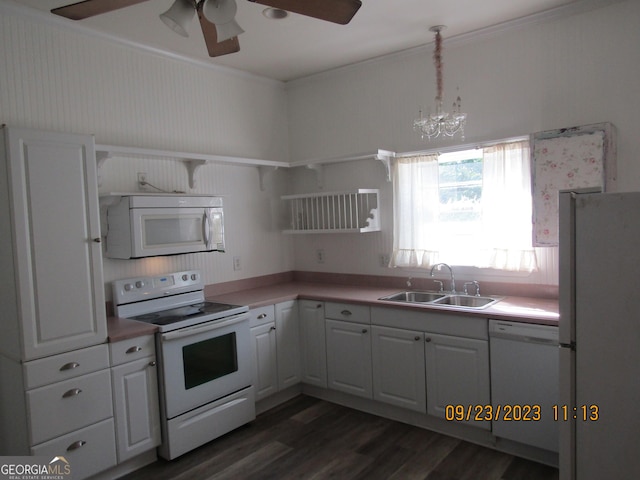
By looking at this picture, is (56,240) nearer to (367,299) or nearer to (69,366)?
(69,366)

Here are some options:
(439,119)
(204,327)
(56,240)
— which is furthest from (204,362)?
(439,119)

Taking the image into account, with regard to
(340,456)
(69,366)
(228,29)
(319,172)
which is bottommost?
(340,456)

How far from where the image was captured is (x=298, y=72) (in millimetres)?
4070

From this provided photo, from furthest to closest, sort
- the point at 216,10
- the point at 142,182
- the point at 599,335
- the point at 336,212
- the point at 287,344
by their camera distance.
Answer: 1. the point at 336,212
2. the point at 287,344
3. the point at 142,182
4. the point at 216,10
5. the point at 599,335

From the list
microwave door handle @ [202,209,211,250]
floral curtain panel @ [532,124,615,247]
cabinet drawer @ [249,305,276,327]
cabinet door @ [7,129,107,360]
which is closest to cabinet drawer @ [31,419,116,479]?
cabinet door @ [7,129,107,360]

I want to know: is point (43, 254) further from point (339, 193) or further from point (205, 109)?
point (339, 193)

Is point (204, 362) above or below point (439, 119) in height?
below

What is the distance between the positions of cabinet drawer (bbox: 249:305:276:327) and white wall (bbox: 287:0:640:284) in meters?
0.87

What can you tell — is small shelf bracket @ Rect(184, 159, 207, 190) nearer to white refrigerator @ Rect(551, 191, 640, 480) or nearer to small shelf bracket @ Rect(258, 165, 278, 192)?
small shelf bracket @ Rect(258, 165, 278, 192)

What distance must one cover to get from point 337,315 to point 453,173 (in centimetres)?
135

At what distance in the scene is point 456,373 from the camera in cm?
291

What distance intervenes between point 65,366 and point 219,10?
189 cm

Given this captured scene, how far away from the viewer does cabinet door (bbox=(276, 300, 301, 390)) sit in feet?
11.7

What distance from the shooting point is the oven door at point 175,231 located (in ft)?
9.58
